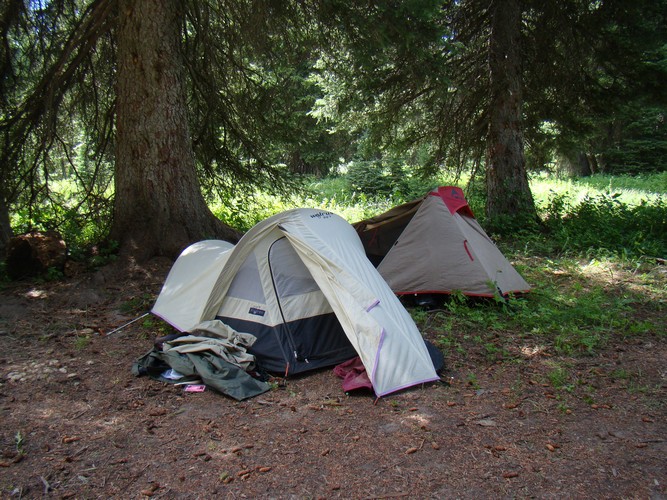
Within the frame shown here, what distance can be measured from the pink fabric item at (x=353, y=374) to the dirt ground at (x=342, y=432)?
82 mm

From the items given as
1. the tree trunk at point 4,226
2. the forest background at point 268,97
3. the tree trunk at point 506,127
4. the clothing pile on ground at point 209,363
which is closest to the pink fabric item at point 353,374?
the clothing pile on ground at point 209,363

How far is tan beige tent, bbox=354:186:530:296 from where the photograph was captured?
233 inches

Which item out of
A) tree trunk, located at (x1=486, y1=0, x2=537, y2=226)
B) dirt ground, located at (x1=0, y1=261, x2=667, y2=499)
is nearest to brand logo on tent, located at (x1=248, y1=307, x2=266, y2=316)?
dirt ground, located at (x1=0, y1=261, x2=667, y2=499)

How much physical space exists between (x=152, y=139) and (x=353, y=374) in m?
4.30

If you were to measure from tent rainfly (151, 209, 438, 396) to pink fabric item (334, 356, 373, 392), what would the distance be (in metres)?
0.15

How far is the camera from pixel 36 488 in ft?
9.62

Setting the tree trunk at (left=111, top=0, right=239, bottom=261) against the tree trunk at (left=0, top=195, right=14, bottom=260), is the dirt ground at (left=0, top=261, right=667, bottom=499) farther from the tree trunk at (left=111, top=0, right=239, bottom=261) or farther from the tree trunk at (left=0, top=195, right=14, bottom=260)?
the tree trunk at (left=0, top=195, right=14, bottom=260)

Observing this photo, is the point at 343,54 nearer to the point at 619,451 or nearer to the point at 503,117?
the point at 503,117

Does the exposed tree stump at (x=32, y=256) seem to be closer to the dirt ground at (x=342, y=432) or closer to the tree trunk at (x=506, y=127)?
the dirt ground at (x=342, y=432)

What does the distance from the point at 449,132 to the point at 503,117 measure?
3.94 ft

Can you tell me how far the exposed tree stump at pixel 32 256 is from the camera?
21.7 ft

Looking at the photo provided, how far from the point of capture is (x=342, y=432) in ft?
11.8

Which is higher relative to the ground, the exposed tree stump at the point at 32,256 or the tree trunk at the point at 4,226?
the tree trunk at the point at 4,226

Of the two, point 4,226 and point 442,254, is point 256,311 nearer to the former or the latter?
point 442,254
